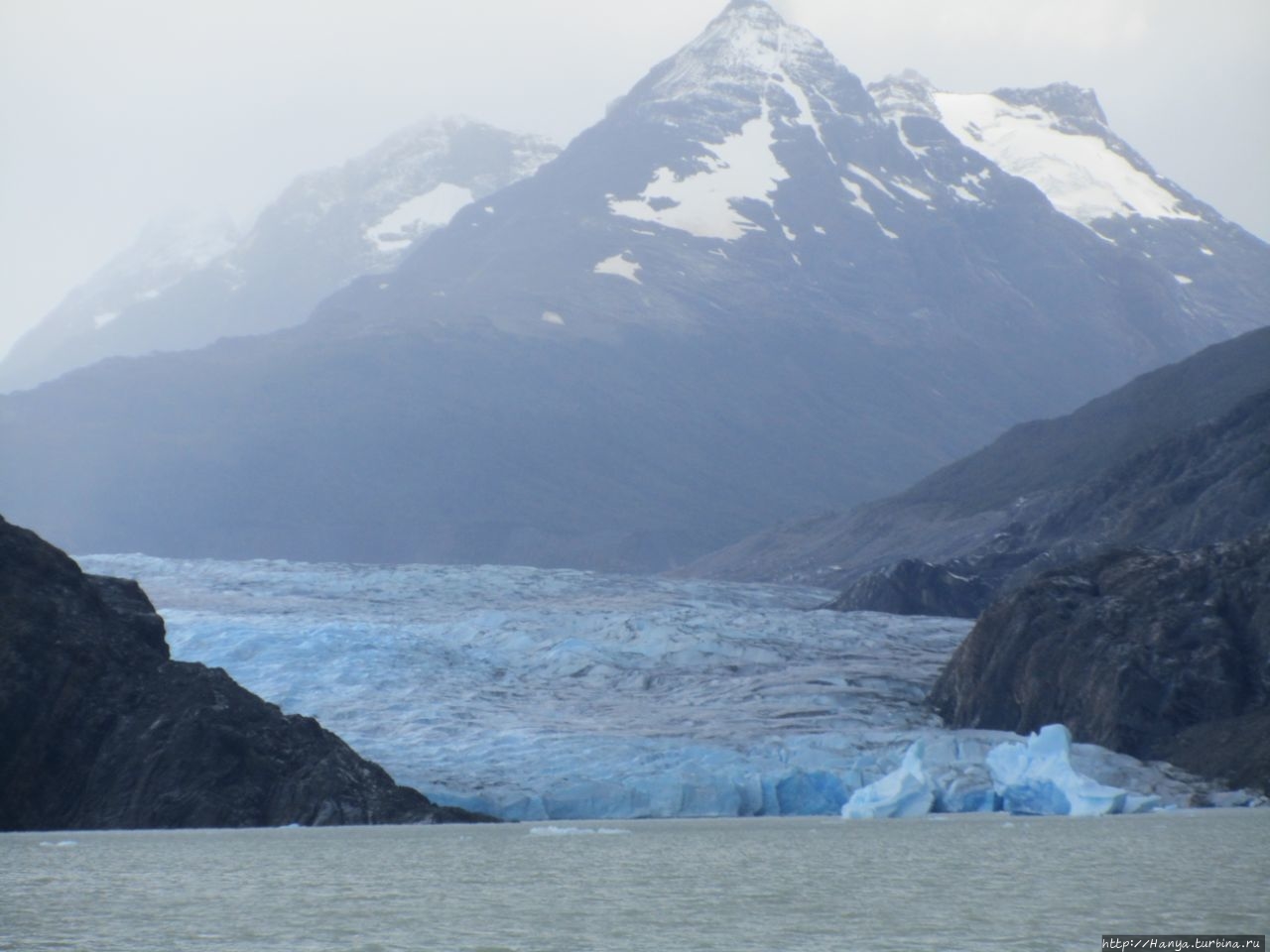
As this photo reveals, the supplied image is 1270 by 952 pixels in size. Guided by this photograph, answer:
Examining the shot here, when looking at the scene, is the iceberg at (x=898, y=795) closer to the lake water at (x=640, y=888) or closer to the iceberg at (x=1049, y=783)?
the iceberg at (x=1049, y=783)

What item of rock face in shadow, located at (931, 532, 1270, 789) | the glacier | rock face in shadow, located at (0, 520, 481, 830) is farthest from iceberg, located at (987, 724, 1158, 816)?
rock face in shadow, located at (0, 520, 481, 830)

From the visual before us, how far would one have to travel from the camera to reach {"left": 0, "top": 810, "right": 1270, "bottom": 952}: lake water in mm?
25406

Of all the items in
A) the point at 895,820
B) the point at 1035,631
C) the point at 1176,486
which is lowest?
the point at 895,820

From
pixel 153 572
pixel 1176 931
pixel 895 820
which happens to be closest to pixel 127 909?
pixel 1176 931

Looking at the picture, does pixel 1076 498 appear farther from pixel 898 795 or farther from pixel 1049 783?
pixel 898 795

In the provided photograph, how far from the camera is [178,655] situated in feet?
225

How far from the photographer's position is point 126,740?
46.5m

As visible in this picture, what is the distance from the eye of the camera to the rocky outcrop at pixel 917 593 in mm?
106312

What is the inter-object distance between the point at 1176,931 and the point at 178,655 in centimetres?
5052

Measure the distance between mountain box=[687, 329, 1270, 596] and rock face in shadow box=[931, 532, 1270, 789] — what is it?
107 feet

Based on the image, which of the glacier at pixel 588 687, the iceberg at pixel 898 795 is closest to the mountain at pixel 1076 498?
the glacier at pixel 588 687

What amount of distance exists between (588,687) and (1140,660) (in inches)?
787

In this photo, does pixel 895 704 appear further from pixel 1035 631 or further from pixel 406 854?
pixel 406 854

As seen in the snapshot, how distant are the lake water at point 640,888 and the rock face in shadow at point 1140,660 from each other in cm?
848
